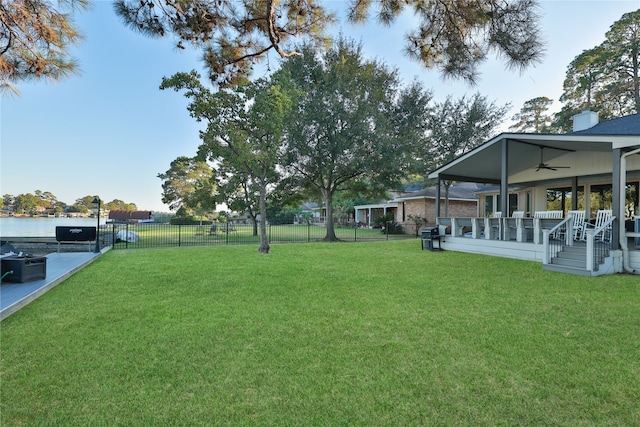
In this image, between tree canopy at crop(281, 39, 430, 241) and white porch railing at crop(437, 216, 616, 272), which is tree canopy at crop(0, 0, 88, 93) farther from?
tree canopy at crop(281, 39, 430, 241)

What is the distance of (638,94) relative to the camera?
797 inches

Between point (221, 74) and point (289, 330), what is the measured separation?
158 inches

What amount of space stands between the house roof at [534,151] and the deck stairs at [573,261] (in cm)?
267

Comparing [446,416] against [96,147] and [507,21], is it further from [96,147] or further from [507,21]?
[96,147]

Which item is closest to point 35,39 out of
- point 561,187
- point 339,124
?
point 339,124

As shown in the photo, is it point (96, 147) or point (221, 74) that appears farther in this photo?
point (96, 147)

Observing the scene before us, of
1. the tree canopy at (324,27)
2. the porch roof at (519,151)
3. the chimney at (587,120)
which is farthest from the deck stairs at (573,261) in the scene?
the chimney at (587,120)

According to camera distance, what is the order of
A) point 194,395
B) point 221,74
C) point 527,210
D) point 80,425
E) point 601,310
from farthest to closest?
point 527,210
point 221,74
point 601,310
point 194,395
point 80,425

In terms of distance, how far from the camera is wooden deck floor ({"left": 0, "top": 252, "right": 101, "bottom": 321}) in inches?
174

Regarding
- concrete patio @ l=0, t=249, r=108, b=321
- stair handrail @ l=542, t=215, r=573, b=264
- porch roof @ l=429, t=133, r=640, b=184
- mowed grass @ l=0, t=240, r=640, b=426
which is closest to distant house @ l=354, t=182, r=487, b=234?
porch roof @ l=429, t=133, r=640, b=184

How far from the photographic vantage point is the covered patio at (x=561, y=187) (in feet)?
24.1

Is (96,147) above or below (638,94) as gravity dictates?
below

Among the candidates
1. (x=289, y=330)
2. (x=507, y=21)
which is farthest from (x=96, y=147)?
(x=507, y=21)

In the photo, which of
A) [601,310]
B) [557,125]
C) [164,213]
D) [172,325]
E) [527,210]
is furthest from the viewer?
[164,213]
